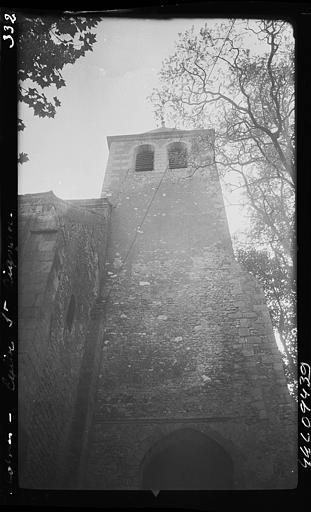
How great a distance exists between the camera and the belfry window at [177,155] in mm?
13672

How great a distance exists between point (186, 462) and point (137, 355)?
216cm

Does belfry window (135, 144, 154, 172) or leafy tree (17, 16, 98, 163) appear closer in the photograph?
leafy tree (17, 16, 98, 163)

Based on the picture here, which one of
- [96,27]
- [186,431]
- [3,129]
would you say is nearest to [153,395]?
[186,431]

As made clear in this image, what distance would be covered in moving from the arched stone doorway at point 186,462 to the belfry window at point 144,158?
884cm

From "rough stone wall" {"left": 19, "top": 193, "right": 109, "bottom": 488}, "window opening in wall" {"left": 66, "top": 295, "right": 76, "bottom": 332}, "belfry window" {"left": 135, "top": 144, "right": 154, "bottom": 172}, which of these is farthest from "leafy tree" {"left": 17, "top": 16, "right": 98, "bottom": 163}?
"belfry window" {"left": 135, "top": 144, "right": 154, "bottom": 172}

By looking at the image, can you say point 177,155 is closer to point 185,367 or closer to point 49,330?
point 185,367

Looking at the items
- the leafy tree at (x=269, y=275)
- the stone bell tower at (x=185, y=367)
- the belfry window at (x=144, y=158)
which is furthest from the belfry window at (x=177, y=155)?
the leafy tree at (x=269, y=275)

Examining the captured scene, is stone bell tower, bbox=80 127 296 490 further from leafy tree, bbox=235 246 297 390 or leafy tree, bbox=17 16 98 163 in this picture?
leafy tree, bbox=17 16 98 163

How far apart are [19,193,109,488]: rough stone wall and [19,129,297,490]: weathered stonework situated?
3 centimetres

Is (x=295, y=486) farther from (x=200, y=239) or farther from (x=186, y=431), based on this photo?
(x=200, y=239)

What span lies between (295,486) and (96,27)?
5.34m

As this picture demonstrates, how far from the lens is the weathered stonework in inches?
245

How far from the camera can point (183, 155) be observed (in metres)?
14.1

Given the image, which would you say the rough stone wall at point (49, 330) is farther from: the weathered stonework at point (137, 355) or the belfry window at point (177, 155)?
the belfry window at point (177, 155)
